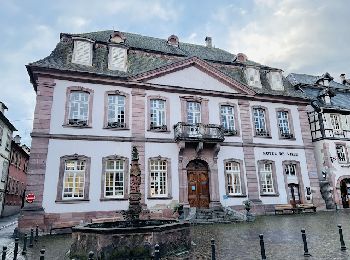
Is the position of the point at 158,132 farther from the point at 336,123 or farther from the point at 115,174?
the point at 336,123

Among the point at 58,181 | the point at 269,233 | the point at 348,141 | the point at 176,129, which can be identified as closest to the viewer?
the point at 269,233

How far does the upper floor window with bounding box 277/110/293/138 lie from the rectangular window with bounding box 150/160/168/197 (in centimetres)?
1106

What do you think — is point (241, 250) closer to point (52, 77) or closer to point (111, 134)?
point (111, 134)

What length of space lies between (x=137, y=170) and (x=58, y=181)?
8753 mm

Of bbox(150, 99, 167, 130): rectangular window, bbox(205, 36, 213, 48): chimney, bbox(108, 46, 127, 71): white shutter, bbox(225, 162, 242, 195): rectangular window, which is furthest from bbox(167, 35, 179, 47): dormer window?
bbox(225, 162, 242, 195): rectangular window

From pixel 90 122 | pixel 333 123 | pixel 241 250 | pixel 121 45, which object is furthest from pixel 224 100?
pixel 241 250

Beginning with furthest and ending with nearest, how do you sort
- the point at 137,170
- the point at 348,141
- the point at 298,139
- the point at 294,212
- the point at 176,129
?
the point at 348,141 → the point at 298,139 → the point at 294,212 → the point at 176,129 → the point at 137,170

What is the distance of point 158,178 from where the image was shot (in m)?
20.6

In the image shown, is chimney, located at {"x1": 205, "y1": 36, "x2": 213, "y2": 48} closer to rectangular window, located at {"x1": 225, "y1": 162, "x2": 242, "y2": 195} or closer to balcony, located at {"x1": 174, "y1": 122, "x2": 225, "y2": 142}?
balcony, located at {"x1": 174, "y1": 122, "x2": 225, "y2": 142}

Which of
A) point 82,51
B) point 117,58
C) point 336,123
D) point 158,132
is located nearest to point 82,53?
point 82,51

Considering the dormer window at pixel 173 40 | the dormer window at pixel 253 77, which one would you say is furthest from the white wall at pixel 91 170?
the dormer window at pixel 253 77

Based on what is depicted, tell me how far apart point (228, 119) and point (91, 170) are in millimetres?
11622

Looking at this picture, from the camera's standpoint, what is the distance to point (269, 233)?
1298 cm

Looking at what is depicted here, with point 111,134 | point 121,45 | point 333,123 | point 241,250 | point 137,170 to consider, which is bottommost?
point 241,250
